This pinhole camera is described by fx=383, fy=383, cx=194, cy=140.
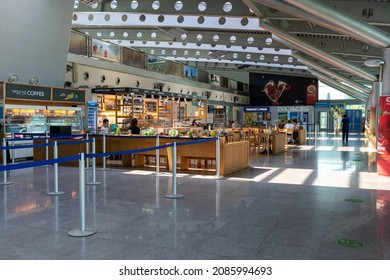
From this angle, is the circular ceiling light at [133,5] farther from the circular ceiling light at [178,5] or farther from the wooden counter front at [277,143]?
the wooden counter front at [277,143]

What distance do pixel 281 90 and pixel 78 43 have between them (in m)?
28.4

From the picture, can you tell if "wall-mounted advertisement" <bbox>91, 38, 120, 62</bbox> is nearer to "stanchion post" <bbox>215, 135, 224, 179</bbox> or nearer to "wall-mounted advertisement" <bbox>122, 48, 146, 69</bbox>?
"wall-mounted advertisement" <bbox>122, 48, 146, 69</bbox>

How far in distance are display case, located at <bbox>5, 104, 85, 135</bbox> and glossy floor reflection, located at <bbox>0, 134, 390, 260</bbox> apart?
12.3 feet

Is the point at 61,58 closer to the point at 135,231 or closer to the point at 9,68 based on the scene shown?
the point at 9,68

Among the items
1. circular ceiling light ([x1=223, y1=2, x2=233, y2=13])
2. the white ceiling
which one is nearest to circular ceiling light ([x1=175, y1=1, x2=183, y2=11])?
the white ceiling

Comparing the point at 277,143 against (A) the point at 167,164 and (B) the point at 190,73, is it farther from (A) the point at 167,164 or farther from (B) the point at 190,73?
(B) the point at 190,73

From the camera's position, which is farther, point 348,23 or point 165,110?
point 165,110

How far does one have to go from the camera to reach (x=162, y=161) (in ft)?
38.2

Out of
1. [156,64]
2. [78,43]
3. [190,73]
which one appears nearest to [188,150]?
[78,43]

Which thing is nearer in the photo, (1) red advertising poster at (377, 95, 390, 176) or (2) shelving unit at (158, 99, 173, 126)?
(1) red advertising poster at (377, 95, 390, 176)

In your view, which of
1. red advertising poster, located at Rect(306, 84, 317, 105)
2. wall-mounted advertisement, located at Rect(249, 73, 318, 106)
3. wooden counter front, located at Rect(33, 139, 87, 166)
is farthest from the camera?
wall-mounted advertisement, located at Rect(249, 73, 318, 106)

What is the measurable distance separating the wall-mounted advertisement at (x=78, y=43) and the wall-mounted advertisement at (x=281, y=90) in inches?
1086

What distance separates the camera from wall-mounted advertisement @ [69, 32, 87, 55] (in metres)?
15.8

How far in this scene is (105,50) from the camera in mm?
17875
